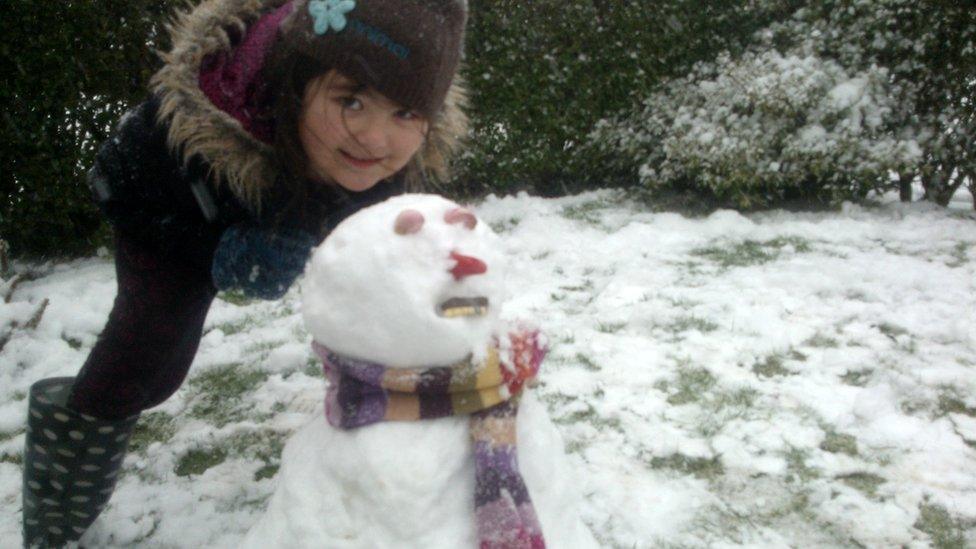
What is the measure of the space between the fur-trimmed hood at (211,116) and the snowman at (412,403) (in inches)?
13.8

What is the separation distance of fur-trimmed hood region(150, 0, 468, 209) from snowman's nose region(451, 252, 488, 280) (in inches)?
22.0

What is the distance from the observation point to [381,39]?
1.54m

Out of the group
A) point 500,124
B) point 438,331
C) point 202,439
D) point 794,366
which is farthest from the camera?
point 500,124

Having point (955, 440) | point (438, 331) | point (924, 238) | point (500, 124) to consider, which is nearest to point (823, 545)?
point (955, 440)

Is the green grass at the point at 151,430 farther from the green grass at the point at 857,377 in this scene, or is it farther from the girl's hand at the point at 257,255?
the green grass at the point at 857,377

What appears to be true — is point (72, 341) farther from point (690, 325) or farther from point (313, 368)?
point (690, 325)

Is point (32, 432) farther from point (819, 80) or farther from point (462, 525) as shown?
point (819, 80)

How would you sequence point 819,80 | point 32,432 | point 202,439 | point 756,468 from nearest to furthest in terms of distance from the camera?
1. point 32,432
2. point 756,468
3. point 202,439
4. point 819,80

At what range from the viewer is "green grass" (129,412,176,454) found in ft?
7.83

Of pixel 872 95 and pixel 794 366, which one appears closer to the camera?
pixel 794 366

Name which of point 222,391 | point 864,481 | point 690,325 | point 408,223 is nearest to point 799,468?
point 864,481

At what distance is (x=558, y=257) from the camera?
13.0ft

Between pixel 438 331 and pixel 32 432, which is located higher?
pixel 438 331

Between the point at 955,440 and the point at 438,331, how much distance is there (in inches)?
71.3
